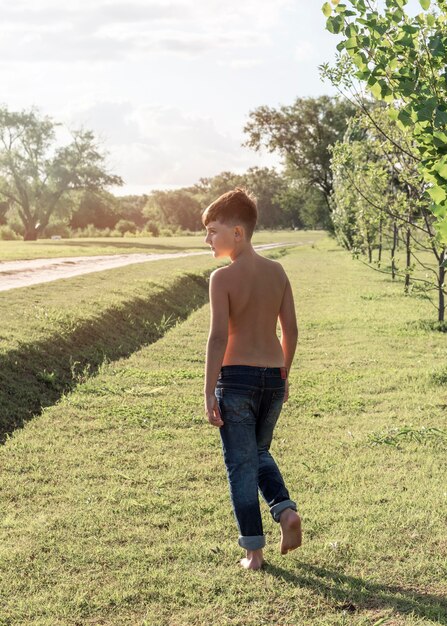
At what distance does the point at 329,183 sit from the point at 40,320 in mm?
47253

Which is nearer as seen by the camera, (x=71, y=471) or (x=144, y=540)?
(x=144, y=540)

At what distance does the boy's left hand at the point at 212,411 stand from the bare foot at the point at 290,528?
66cm

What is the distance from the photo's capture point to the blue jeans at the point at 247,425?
447 cm

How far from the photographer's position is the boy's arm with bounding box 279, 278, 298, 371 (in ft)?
15.5

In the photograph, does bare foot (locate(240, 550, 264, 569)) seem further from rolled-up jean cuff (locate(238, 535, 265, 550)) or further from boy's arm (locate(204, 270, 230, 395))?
boy's arm (locate(204, 270, 230, 395))

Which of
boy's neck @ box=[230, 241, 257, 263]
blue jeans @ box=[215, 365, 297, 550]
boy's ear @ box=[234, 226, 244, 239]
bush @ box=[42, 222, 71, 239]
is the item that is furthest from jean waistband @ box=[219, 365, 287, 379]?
bush @ box=[42, 222, 71, 239]

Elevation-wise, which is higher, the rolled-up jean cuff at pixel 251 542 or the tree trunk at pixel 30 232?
the tree trunk at pixel 30 232

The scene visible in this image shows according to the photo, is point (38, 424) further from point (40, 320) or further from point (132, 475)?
point (40, 320)

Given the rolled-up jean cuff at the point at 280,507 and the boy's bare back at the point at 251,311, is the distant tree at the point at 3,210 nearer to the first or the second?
the boy's bare back at the point at 251,311

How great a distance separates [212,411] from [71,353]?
7571mm

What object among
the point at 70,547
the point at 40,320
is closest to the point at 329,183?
the point at 40,320

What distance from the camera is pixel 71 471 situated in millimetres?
6633

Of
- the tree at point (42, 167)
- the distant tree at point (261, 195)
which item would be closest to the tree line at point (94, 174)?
the tree at point (42, 167)

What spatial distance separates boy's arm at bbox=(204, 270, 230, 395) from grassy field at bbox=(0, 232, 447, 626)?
3.84 ft
